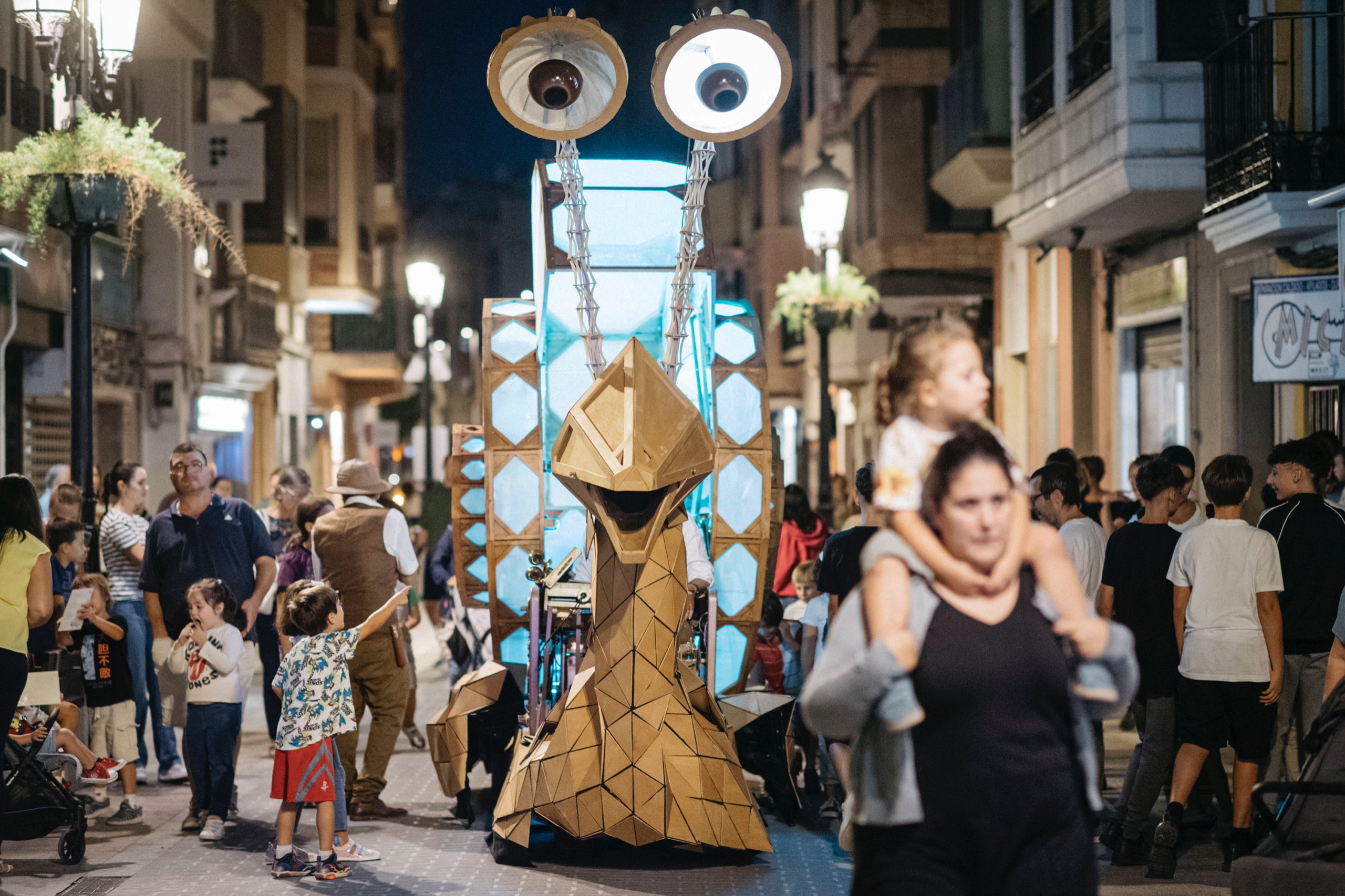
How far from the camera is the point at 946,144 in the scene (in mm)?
23266

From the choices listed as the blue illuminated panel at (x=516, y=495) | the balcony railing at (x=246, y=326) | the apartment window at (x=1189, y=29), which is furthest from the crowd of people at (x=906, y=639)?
the balcony railing at (x=246, y=326)

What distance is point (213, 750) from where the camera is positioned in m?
9.11

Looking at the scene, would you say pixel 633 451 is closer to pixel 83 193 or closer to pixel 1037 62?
pixel 83 193

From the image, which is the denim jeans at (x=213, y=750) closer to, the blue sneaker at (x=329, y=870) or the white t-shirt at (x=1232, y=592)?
the blue sneaker at (x=329, y=870)

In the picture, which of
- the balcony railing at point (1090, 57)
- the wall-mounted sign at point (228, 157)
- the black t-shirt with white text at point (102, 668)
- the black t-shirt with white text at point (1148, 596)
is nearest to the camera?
the black t-shirt with white text at point (1148, 596)

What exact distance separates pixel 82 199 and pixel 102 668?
3.28 m

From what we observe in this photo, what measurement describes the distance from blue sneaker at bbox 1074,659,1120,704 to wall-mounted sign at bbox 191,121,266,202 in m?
21.2

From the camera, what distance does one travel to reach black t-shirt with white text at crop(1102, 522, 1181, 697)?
27.1 ft

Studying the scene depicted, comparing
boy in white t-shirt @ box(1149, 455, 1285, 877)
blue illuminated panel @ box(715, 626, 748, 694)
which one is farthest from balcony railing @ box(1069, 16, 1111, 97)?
boy in white t-shirt @ box(1149, 455, 1285, 877)

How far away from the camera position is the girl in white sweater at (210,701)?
357 inches

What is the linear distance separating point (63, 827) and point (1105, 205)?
1113 centimetres

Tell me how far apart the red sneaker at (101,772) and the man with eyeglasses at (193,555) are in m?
0.61

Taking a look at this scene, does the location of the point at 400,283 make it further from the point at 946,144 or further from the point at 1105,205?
the point at 1105,205

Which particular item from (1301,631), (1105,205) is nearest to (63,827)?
(1301,631)
